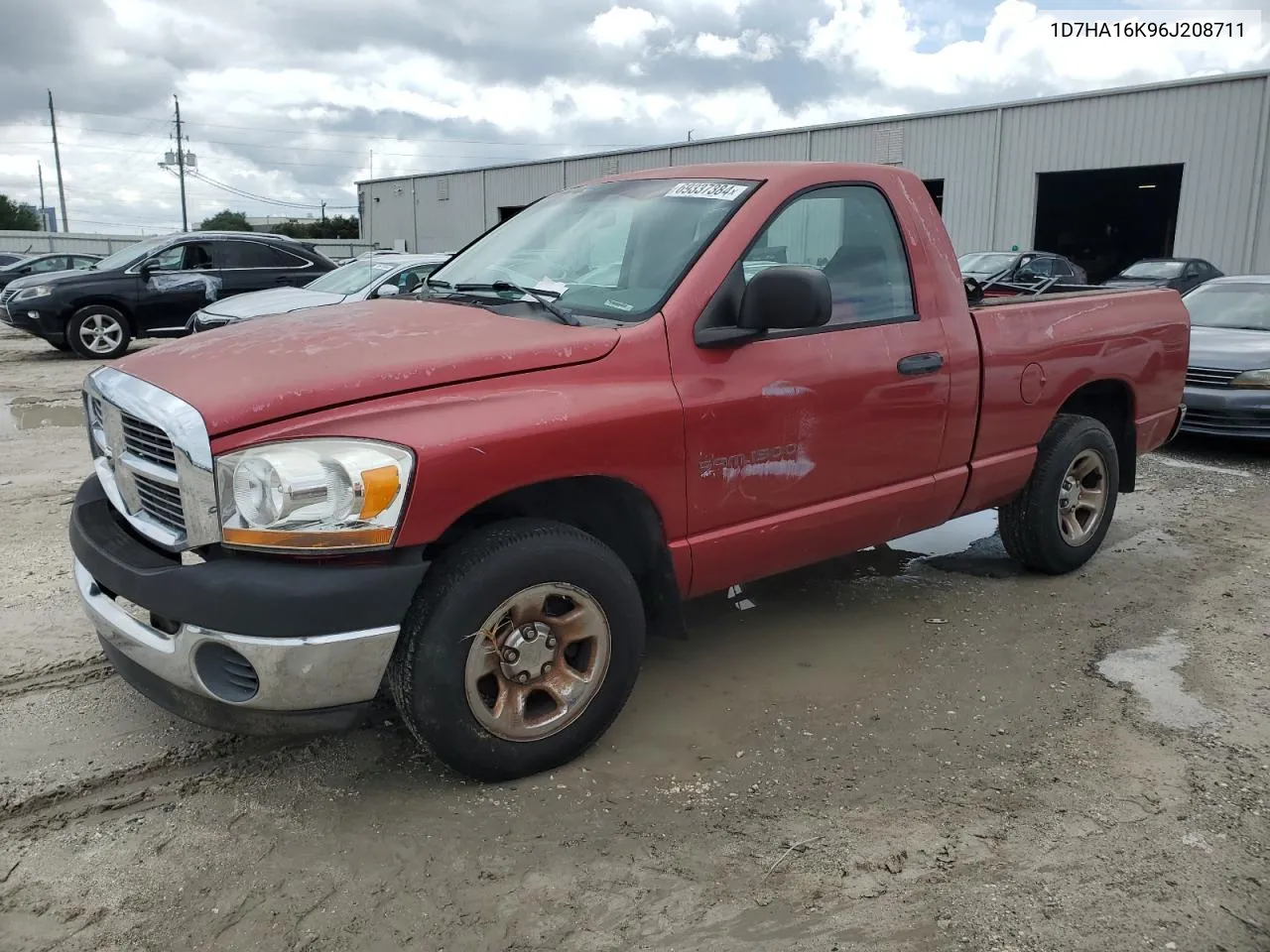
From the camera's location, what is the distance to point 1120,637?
14.3ft

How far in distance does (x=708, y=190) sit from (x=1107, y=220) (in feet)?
111

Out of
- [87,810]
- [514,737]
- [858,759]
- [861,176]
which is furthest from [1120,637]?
[87,810]

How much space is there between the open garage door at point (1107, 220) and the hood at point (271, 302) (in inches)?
932

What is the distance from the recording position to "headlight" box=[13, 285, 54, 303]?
13.0 metres

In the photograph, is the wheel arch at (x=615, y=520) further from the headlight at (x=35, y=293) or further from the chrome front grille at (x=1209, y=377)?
the headlight at (x=35, y=293)

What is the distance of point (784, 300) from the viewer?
318cm

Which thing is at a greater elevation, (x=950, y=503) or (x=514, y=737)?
(x=950, y=503)

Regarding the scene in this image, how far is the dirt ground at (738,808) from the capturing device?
2.50 m

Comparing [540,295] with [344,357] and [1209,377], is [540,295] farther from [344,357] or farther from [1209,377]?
[1209,377]

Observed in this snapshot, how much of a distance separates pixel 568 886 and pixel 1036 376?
10.1 ft

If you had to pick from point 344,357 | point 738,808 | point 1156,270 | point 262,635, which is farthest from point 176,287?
point 1156,270

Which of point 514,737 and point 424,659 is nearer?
point 424,659

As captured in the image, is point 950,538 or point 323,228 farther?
point 323,228

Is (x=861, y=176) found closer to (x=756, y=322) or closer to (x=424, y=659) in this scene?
(x=756, y=322)
